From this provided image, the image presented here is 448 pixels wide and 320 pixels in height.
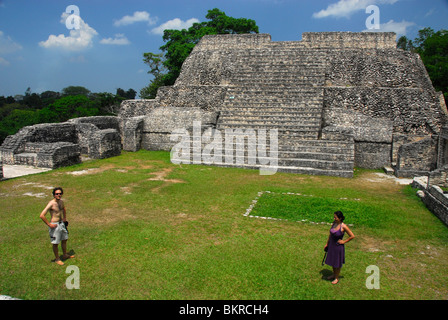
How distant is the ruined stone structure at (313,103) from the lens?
1041 cm

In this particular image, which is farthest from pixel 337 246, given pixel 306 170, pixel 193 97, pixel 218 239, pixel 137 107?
pixel 137 107

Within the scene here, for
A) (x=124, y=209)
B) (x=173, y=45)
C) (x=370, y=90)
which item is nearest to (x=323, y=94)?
(x=370, y=90)

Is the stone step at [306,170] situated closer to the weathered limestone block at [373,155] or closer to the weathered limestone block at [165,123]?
the weathered limestone block at [373,155]

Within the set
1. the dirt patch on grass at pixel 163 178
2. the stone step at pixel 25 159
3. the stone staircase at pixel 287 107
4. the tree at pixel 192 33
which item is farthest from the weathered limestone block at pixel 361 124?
the tree at pixel 192 33

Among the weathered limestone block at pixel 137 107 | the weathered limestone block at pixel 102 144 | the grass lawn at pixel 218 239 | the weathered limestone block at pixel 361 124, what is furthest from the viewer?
the weathered limestone block at pixel 137 107

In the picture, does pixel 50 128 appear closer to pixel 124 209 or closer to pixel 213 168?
pixel 213 168

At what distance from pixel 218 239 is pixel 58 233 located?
2321 millimetres

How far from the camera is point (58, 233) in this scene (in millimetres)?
4566

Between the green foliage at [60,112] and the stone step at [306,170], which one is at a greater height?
the green foliage at [60,112]

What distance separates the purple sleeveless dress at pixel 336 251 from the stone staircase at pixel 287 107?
5743 mm

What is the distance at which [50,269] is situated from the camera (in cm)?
450

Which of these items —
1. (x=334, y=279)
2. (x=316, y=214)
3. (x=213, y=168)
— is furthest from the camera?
(x=213, y=168)
